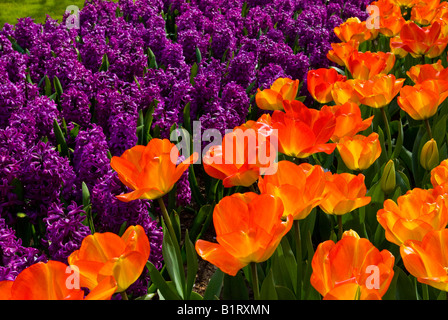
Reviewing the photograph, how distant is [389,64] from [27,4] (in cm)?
664

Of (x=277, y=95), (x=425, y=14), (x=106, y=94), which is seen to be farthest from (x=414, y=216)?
(x=425, y=14)

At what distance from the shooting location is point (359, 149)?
1.82m

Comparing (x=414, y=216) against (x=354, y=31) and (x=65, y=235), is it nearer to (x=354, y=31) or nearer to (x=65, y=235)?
(x=65, y=235)

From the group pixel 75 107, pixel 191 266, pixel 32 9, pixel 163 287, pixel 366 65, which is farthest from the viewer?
pixel 32 9

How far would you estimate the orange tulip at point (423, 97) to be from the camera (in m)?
2.08

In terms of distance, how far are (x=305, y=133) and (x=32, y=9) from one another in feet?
23.4

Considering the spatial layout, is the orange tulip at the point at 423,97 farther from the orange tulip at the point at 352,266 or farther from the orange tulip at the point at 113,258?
the orange tulip at the point at 113,258

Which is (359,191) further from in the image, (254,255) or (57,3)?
(57,3)

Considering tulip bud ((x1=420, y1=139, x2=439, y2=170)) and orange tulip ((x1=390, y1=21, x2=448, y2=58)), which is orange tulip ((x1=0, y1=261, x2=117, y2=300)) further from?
orange tulip ((x1=390, y1=21, x2=448, y2=58))

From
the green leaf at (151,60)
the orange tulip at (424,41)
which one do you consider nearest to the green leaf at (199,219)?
the orange tulip at (424,41)

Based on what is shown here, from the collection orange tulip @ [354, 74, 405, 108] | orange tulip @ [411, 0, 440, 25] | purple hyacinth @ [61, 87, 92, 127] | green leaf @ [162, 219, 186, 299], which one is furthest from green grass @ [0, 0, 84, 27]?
green leaf @ [162, 219, 186, 299]

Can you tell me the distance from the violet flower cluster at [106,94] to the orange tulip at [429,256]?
0.99 m

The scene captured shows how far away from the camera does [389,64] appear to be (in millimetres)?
2875
